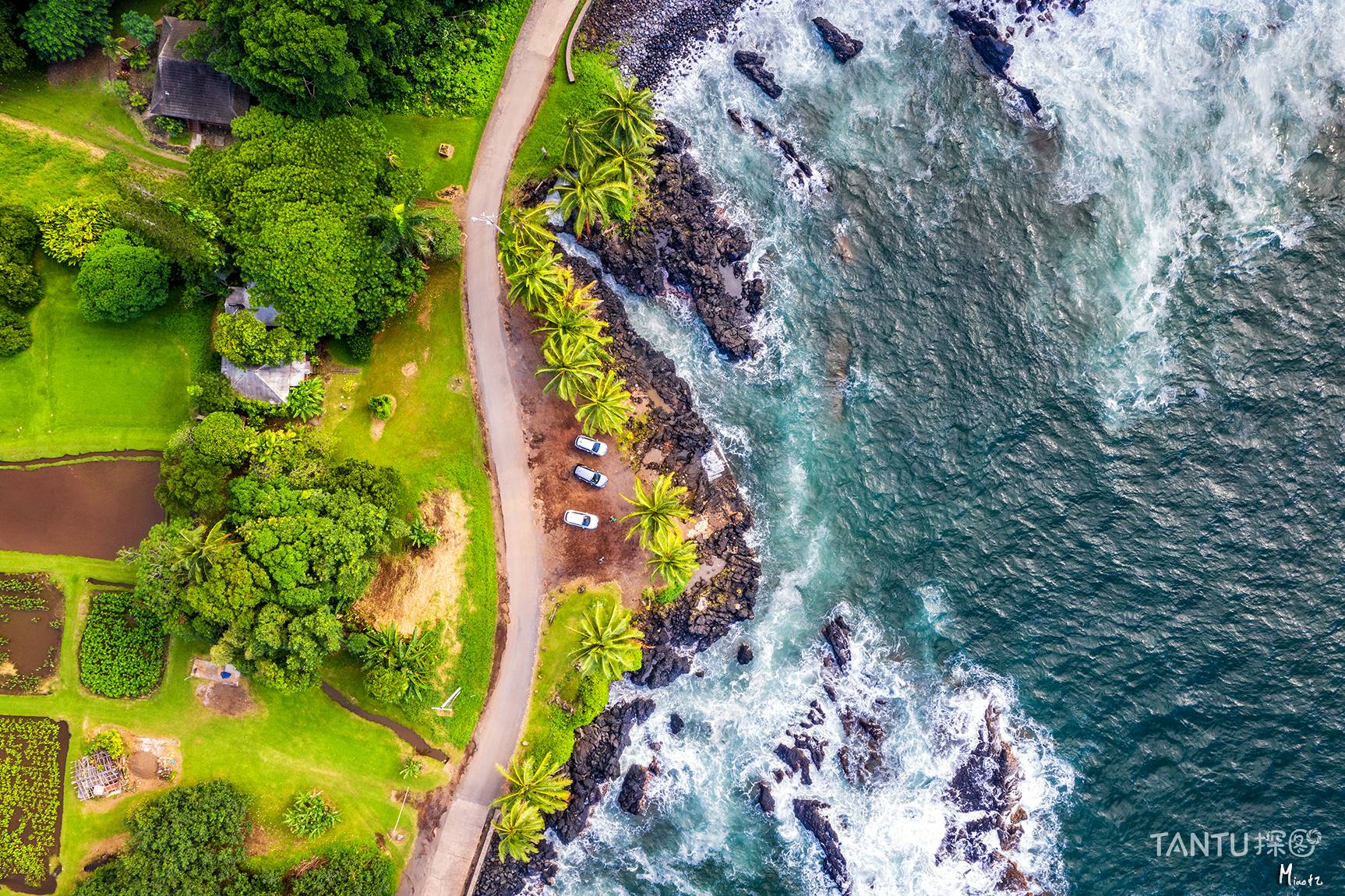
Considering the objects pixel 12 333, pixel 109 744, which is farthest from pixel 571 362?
pixel 109 744

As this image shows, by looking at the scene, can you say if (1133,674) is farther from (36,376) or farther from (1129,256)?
(36,376)

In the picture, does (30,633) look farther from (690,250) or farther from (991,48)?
(991,48)

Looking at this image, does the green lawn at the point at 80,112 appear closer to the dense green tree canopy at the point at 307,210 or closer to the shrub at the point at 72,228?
the shrub at the point at 72,228

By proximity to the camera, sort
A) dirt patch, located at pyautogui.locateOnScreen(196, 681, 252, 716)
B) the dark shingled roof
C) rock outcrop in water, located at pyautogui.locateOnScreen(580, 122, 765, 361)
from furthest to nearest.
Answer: rock outcrop in water, located at pyautogui.locateOnScreen(580, 122, 765, 361)
dirt patch, located at pyautogui.locateOnScreen(196, 681, 252, 716)
the dark shingled roof

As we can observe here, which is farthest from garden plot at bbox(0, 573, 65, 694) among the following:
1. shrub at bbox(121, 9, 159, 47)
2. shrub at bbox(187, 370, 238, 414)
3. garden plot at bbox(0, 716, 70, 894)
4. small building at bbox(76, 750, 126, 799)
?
shrub at bbox(121, 9, 159, 47)

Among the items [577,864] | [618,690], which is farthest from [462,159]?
[577,864]

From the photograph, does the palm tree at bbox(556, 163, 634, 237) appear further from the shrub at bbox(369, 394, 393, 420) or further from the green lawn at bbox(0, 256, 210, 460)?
the green lawn at bbox(0, 256, 210, 460)
